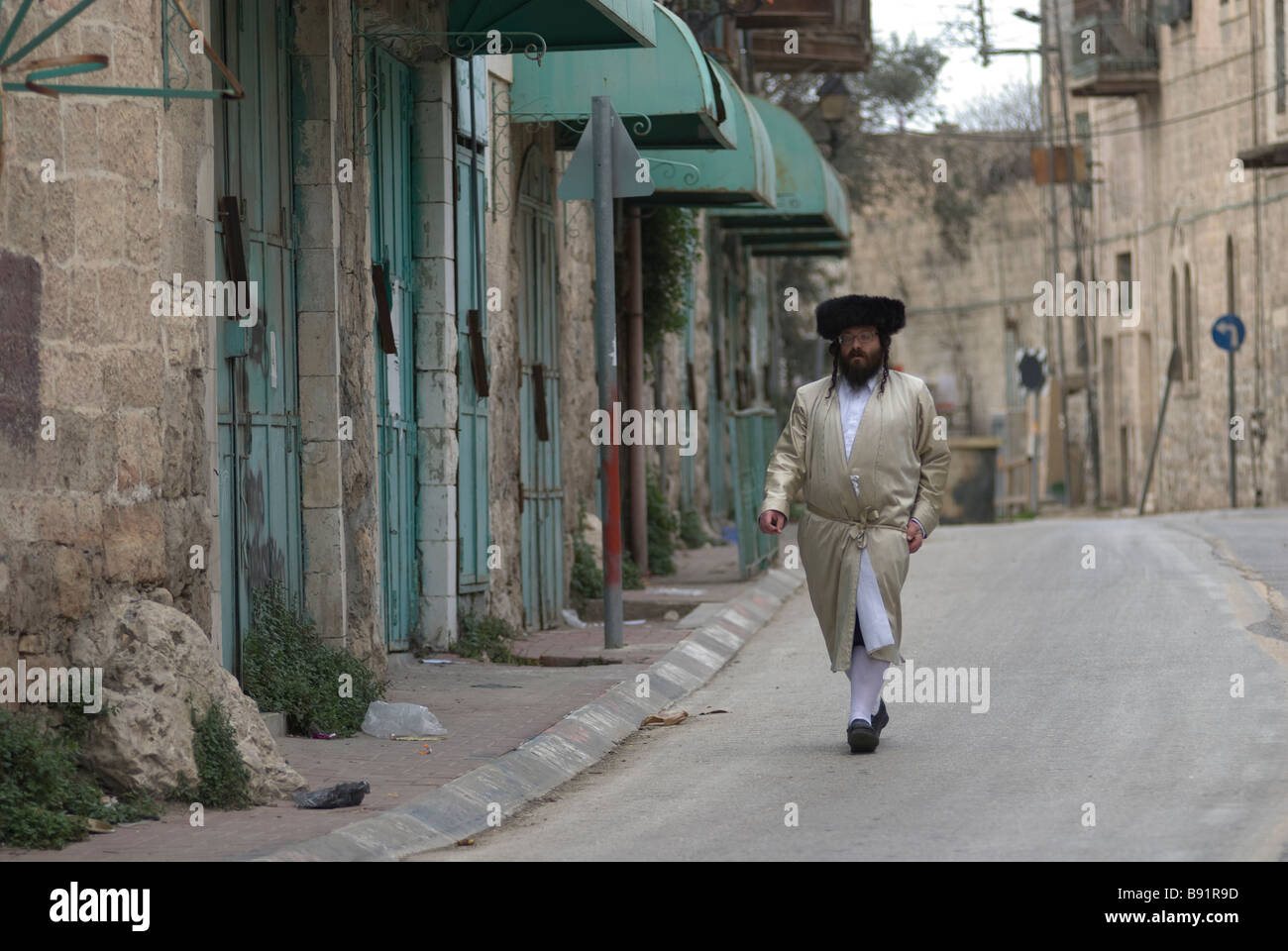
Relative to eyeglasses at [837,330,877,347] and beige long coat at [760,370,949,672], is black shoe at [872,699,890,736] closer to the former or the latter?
beige long coat at [760,370,949,672]

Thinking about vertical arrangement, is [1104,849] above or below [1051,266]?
below

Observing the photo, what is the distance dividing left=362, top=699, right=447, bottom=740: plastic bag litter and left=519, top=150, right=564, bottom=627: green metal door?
4.34 meters

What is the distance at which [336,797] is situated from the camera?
6.86m

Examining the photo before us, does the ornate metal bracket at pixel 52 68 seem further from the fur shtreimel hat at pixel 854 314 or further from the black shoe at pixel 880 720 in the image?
the black shoe at pixel 880 720

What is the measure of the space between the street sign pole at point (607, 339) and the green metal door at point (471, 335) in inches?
35.1

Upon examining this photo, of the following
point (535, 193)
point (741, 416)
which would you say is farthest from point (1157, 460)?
point (535, 193)

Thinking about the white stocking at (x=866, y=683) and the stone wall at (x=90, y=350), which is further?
the white stocking at (x=866, y=683)

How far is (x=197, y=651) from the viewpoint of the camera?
709cm

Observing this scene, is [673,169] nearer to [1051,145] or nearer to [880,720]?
[880,720]

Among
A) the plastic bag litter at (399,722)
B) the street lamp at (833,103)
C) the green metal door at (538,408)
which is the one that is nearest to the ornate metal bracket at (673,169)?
the green metal door at (538,408)

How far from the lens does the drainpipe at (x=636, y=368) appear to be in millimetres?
16641

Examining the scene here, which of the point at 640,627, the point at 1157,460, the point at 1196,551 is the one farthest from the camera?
the point at 1157,460

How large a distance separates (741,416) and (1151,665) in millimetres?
6368

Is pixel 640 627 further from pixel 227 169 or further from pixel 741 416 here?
pixel 227 169
